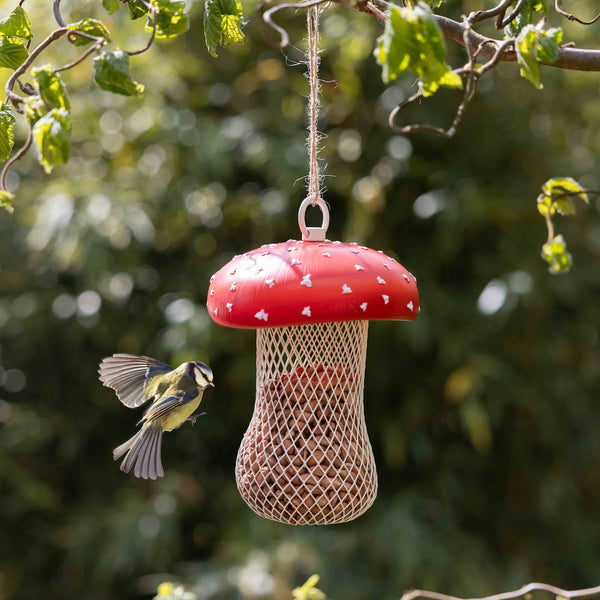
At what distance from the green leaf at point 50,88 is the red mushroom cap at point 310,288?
1.91 feet

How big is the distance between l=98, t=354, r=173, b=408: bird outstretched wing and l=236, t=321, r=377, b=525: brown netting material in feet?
0.83

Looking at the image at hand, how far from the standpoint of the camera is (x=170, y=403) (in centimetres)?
164

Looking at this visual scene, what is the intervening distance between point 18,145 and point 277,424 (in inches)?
127

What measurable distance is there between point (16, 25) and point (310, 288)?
0.69 metres

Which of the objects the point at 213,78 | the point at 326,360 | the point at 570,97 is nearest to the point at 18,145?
the point at 213,78

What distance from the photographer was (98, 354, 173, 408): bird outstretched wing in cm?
175

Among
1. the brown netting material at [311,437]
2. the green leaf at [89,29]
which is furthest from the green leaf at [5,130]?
the brown netting material at [311,437]

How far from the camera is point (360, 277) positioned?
1.58m

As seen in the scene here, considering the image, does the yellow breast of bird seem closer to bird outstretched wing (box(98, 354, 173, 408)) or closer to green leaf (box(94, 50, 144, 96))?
bird outstretched wing (box(98, 354, 173, 408))

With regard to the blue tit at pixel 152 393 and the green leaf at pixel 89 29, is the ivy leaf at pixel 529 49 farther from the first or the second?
the blue tit at pixel 152 393

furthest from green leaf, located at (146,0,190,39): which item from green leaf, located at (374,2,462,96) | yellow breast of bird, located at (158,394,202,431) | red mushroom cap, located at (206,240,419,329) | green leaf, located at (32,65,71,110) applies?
yellow breast of bird, located at (158,394,202,431)

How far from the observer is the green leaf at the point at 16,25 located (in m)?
1.47

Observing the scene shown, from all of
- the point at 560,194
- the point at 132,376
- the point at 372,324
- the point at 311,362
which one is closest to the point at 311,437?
the point at 311,362

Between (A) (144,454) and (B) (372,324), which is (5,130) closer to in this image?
(A) (144,454)
